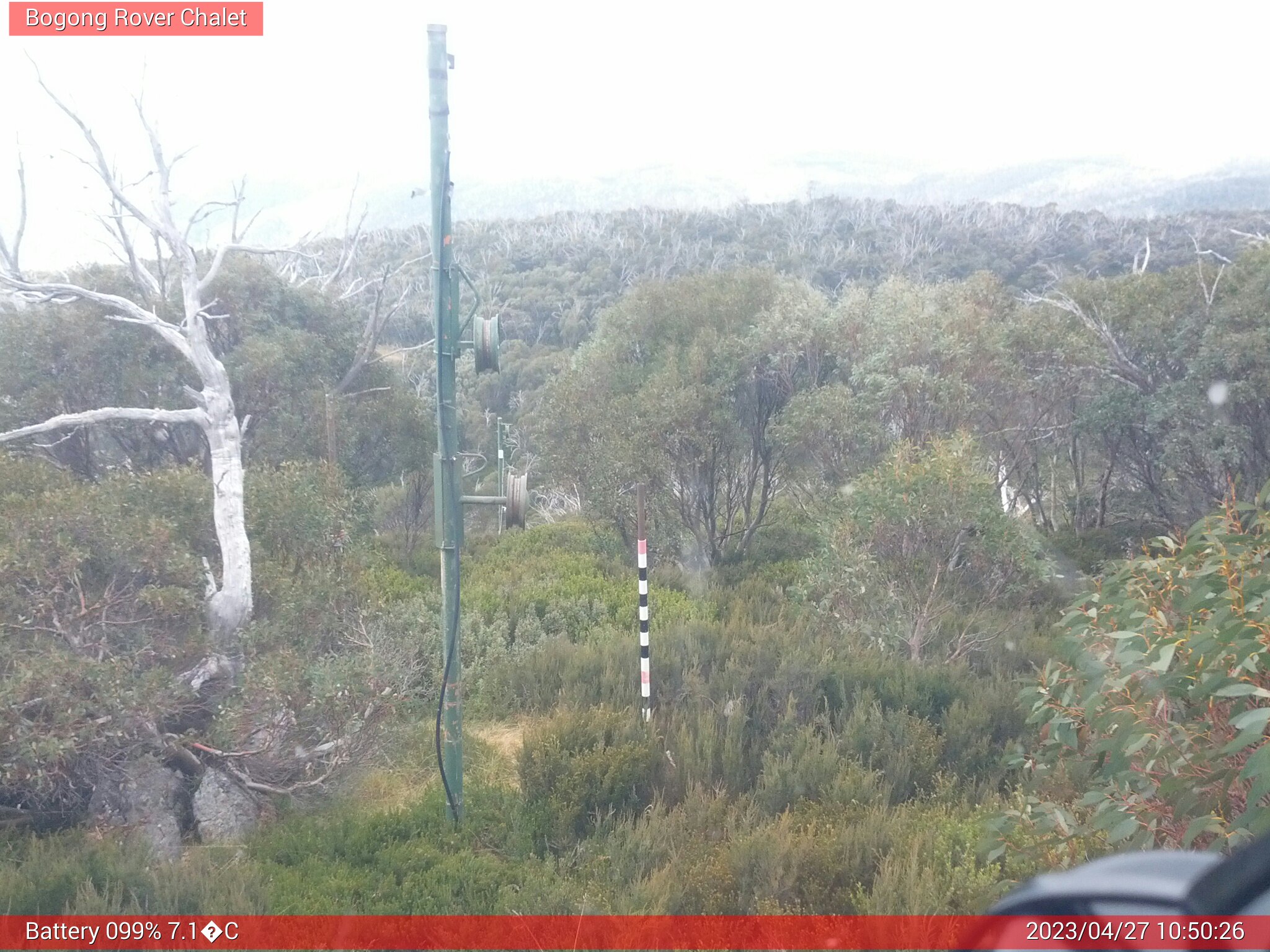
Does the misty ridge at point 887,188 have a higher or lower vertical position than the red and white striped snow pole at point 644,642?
higher

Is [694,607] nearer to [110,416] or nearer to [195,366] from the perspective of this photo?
[195,366]

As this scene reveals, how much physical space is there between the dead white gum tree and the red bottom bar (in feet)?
8.09

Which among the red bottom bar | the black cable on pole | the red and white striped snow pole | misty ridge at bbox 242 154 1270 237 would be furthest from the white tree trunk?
misty ridge at bbox 242 154 1270 237

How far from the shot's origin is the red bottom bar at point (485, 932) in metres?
3.68

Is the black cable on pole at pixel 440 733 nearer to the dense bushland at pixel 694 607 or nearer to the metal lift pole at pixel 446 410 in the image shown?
the metal lift pole at pixel 446 410

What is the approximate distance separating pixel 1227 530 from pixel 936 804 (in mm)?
2657

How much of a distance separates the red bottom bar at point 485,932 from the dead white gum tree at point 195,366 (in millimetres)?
2467

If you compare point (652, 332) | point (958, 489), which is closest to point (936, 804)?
point (958, 489)

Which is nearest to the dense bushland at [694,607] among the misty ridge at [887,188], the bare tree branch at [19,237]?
the bare tree branch at [19,237]

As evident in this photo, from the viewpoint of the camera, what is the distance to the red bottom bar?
368 centimetres

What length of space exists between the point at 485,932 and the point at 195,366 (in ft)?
17.7

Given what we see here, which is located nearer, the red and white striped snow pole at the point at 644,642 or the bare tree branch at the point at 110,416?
the bare tree branch at the point at 110,416

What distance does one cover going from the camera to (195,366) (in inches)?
295

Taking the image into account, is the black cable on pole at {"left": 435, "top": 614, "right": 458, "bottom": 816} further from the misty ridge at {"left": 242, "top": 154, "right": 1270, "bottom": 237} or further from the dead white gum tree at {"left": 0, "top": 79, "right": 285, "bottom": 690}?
the misty ridge at {"left": 242, "top": 154, "right": 1270, "bottom": 237}
